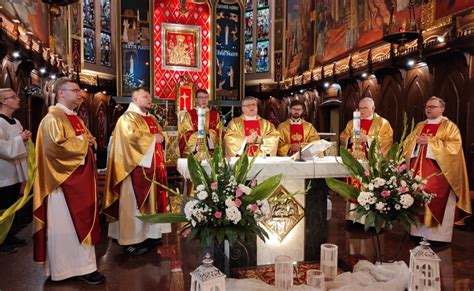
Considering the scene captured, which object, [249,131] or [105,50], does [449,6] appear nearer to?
[249,131]

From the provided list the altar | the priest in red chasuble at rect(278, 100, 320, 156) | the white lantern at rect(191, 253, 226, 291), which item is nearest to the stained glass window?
the priest in red chasuble at rect(278, 100, 320, 156)

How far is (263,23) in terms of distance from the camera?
1656 cm

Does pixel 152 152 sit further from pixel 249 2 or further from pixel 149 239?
pixel 249 2

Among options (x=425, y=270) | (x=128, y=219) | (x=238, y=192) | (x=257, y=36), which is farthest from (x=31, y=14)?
(x=257, y=36)

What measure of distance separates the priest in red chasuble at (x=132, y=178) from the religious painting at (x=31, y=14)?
13.8ft

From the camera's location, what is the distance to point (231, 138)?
487 cm

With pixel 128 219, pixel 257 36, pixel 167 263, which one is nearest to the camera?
pixel 167 263

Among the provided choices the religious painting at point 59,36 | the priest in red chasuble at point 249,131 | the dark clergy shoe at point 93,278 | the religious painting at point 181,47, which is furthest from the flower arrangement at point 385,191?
the religious painting at point 181,47

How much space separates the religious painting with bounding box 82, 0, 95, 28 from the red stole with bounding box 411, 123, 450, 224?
11990 millimetres

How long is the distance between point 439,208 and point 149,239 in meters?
3.53

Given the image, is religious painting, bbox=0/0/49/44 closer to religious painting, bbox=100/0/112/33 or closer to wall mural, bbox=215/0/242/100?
religious painting, bbox=100/0/112/33

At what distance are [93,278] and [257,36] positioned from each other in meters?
14.5

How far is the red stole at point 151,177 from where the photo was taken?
170 inches

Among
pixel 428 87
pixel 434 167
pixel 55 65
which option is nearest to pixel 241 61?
pixel 55 65
